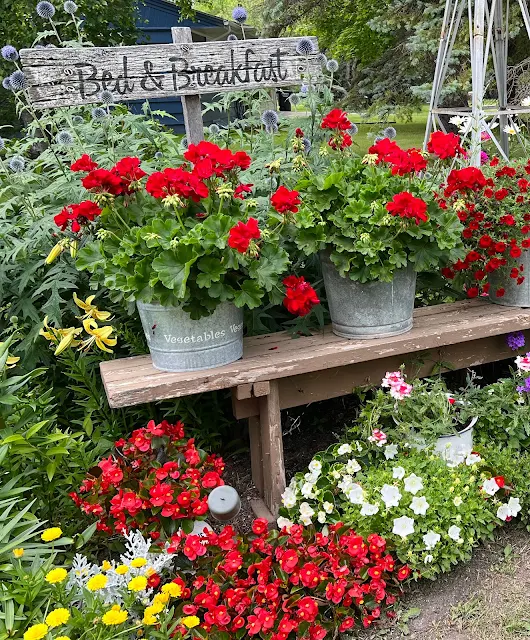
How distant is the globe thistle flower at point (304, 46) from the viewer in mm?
2764

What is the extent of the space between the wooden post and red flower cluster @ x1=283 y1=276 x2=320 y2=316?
864mm

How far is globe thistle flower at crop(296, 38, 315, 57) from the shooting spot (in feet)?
9.07

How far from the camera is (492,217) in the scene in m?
2.74

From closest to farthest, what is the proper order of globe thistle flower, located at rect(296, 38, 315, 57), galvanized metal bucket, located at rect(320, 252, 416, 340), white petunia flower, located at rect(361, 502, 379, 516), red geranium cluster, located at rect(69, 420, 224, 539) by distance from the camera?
red geranium cluster, located at rect(69, 420, 224, 539)
white petunia flower, located at rect(361, 502, 379, 516)
galvanized metal bucket, located at rect(320, 252, 416, 340)
globe thistle flower, located at rect(296, 38, 315, 57)

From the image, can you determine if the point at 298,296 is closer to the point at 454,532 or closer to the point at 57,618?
the point at 454,532

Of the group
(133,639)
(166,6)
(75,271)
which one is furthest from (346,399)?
(166,6)

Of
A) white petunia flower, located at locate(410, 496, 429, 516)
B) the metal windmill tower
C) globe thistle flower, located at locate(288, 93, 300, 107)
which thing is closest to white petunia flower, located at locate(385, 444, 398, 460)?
white petunia flower, located at locate(410, 496, 429, 516)

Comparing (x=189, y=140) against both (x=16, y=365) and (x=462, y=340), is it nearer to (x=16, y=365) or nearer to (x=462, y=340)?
(x=16, y=365)

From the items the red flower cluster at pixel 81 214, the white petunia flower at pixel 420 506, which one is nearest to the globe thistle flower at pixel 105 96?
the red flower cluster at pixel 81 214

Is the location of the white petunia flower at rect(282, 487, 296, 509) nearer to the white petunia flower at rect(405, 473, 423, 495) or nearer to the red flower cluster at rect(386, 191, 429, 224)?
the white petunia flower at rect(405, 473, 423, 495)

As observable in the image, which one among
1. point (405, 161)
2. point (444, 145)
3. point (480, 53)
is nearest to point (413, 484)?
point (405, 161)

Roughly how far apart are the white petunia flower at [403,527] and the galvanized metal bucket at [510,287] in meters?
1.22

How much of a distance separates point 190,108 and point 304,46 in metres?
0.56

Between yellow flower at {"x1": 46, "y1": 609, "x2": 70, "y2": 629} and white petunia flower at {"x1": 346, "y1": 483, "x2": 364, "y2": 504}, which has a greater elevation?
yellow flower at {"x1": 46, "y1": 609, "x2": 70, "y2": 629}
